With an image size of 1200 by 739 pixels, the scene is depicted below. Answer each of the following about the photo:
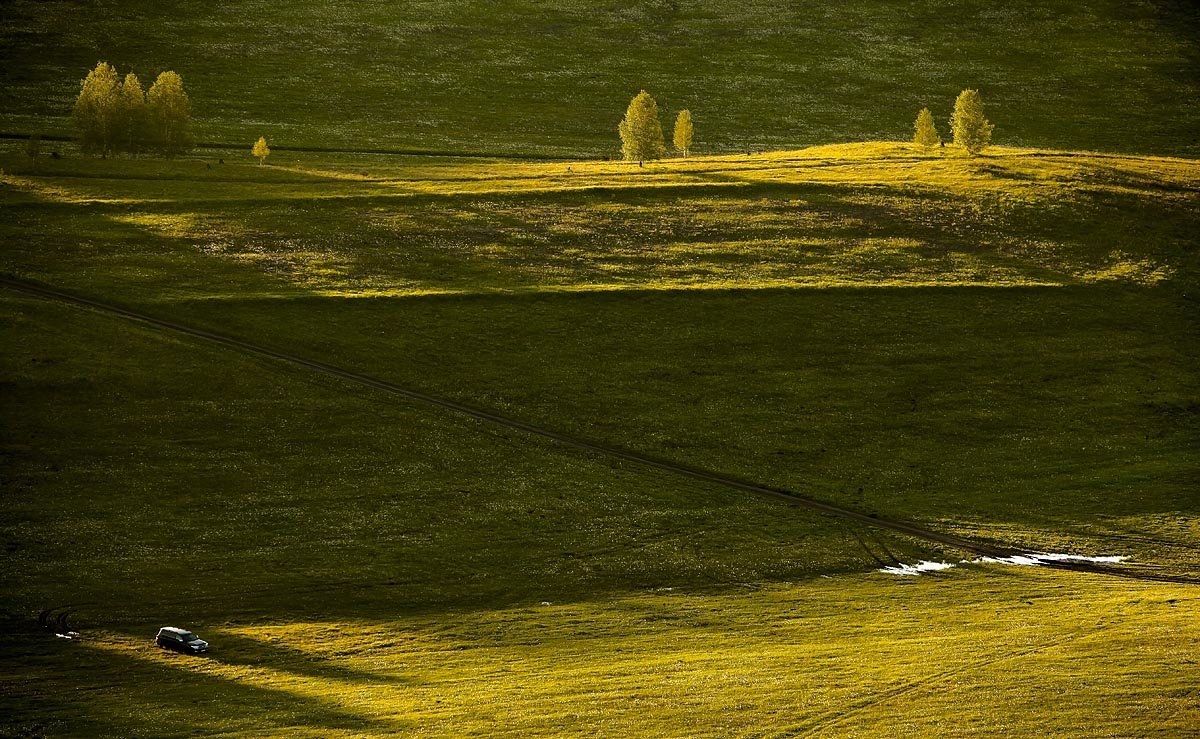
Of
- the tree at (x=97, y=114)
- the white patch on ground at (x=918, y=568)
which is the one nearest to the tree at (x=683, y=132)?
the tree at (x=97, y=114)

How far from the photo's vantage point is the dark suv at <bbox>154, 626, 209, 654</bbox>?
5400cm

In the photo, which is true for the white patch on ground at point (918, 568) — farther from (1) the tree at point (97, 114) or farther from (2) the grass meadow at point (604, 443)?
(1) the tree at point (97, 114)

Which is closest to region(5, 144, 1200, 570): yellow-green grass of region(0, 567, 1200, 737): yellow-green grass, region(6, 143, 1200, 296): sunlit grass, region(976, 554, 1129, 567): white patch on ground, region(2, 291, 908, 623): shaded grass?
region(6, 143, 1200, 296): sunlit grass

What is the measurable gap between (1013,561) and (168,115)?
10420cm

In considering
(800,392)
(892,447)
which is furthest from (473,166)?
(892,447)

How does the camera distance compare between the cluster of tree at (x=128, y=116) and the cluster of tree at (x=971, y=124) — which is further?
the cluster of tree at (x=128, y=116)

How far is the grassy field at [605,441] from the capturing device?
50.7 metres

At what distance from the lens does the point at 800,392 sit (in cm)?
8581

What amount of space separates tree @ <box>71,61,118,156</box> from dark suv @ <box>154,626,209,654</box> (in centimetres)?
9077

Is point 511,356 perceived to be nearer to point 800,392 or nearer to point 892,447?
point 800,392

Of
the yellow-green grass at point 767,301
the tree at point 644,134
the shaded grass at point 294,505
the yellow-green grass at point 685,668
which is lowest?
the yellow-green grass at point 685,668

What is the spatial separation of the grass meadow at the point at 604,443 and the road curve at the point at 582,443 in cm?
97

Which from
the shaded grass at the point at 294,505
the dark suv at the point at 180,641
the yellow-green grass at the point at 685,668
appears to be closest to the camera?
the yellow-green grass at the point at 685,668

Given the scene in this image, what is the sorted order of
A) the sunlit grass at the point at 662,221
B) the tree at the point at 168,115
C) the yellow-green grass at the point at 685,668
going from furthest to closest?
1. the tree at the point at 168,115
2. the sunlit grass at the point at 662,221
3. the yellow-green grass at the point at 685,668
